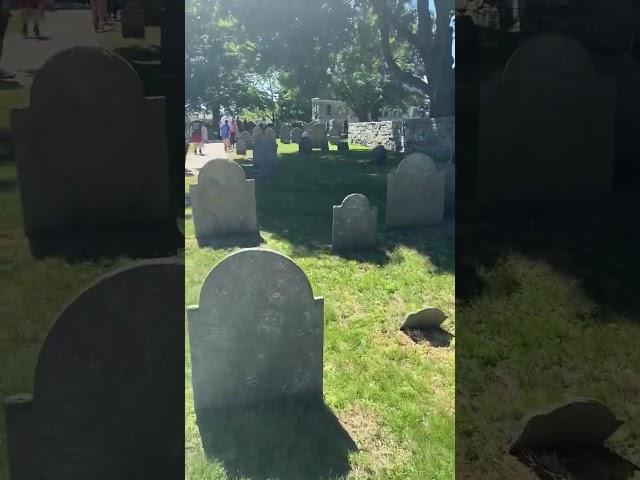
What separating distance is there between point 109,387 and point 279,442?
1331 mm

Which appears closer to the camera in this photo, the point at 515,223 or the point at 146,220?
the point at 146,220

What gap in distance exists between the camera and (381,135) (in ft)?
40.9

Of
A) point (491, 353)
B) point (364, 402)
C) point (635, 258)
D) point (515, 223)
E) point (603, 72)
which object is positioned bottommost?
point (364, 402)

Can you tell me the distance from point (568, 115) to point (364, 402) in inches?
78.4

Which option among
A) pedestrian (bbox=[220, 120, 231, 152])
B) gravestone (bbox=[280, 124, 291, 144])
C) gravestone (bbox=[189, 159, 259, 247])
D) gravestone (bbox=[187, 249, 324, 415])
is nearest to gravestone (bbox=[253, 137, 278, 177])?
pedestrian (bbox=[220, 120, 231, 152])

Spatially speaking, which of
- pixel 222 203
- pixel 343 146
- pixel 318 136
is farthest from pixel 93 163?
pixel 343 146

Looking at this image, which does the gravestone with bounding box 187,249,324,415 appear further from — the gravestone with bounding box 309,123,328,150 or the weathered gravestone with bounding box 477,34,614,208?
the gravestone with bounding box 309,123,328,150

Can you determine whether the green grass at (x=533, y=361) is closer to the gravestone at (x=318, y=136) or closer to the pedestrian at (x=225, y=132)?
the pedestrian at (x=225, y=132)

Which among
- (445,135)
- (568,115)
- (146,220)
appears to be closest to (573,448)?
(568,115)

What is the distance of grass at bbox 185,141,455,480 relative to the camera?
9.07 feet

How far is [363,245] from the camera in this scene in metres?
6.09

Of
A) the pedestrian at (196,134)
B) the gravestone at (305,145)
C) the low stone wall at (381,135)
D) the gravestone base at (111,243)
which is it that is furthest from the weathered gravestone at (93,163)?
the low stone wall at (381,135)

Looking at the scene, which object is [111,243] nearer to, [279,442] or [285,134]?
[279,442]

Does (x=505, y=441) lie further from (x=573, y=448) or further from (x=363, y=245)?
(x=363, y=245)
